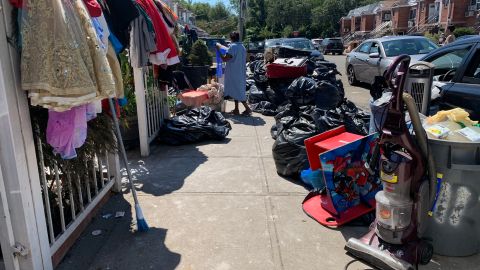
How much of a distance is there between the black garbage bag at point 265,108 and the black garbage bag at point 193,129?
228cm

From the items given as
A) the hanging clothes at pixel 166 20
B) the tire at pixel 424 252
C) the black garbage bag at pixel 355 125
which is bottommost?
the tire at pixel 424 252

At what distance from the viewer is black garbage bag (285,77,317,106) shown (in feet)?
22.9

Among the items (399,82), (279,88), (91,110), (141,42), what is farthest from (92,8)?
(279,88)

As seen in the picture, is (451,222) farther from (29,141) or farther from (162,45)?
(162,45)

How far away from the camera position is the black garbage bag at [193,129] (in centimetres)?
633

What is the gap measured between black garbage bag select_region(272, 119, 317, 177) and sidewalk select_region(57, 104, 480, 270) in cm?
17

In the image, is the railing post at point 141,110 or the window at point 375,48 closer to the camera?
the railing post at point 141,110

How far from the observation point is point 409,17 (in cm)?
5472

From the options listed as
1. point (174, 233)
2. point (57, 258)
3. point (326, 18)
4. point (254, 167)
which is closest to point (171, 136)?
point (254, 167)

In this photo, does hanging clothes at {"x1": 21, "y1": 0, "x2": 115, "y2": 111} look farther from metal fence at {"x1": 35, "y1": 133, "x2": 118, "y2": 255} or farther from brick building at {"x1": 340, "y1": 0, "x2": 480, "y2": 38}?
brick building at {"x1": 340, "y1": 0, "x2": 480, "y2": 38}

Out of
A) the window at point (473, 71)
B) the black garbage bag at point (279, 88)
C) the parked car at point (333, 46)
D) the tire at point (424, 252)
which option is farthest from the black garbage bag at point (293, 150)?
the parked car at point (333, 46)

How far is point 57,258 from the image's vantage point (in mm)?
3064

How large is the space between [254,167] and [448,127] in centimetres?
267

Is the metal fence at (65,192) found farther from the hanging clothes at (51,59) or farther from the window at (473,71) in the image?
the window at (473,71)
